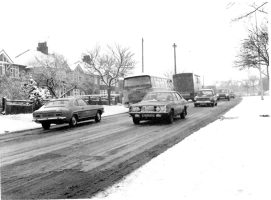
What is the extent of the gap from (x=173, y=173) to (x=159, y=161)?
3.40 feet

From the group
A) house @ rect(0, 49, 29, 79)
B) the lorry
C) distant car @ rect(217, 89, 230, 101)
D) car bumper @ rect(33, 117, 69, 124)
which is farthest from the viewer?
distant car @ rect(217, 89, 230, 101)

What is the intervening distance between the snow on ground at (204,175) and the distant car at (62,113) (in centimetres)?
771

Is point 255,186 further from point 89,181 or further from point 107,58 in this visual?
point 107,58

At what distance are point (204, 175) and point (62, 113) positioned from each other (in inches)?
398

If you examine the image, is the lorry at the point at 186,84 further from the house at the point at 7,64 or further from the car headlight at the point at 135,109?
the house at the point at 7,64

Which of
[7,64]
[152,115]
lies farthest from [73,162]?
[7,64]

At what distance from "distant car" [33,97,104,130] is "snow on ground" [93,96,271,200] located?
25.3ft

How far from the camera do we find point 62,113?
1424 centimetres

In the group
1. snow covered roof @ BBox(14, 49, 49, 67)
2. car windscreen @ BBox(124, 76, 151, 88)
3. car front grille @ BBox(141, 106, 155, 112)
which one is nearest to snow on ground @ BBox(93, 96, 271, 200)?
car front grille @ BBox(141, 106, 155, 112)

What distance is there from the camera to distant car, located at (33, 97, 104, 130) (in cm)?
1421

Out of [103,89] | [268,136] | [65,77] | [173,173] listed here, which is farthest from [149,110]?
[103,89]

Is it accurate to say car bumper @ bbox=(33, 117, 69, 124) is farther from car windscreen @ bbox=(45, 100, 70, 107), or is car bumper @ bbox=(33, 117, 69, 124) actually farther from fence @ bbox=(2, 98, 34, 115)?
fence @ bbox=(2, 98, 34, 115)

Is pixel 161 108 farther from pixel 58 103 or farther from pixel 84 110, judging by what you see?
pixel 58 103

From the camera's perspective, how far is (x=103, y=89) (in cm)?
7006
